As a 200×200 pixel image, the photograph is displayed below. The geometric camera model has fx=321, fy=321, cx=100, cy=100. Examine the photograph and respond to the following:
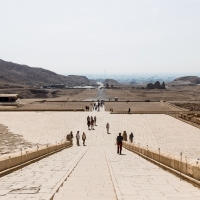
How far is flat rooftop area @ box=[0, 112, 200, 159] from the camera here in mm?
23266

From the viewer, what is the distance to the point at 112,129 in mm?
30156

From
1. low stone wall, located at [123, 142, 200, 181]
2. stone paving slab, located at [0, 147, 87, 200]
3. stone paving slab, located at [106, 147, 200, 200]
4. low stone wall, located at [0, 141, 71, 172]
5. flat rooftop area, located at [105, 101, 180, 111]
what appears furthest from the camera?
flat rooftop area, located at [105, 101, 180, 111]

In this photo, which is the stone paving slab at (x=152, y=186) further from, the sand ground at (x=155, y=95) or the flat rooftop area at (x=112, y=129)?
the sand ground at (x=155, y=95)

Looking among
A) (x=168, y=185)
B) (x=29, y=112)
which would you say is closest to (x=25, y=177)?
(x=168, y=185)

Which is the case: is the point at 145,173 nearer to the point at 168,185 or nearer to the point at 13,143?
the point at 168,185

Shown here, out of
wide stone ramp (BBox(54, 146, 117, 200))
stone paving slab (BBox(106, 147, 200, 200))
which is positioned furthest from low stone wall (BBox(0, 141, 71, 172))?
stone paving slab (BBox(106, 147, 200, 200))

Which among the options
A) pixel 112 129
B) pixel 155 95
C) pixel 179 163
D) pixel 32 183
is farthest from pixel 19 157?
pixel 155 95

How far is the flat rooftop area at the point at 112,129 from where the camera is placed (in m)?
23.3

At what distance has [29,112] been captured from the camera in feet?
140

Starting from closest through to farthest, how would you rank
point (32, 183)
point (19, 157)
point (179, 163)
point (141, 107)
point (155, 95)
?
1. point (32, 183)
2. point (179, 163)
3. point (19, 157)
4. point (141, 107)
5. point (155, 95)

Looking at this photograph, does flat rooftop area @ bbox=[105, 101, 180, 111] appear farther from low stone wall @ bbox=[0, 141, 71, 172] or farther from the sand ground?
low stone wall @ bbox=[0, 141, 71, 172]

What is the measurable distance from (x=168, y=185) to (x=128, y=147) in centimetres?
1234

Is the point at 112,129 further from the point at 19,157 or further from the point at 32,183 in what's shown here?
Answer: the point at 32,183

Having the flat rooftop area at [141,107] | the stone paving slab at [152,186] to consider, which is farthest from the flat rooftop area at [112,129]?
the flat rooftop area at [141,107]
